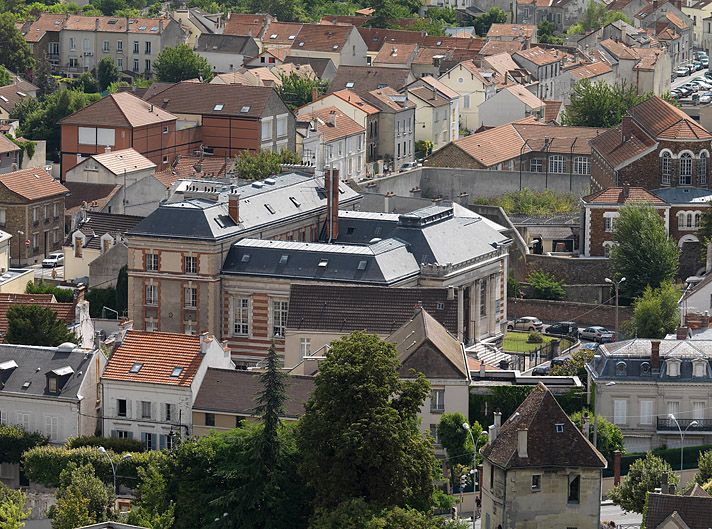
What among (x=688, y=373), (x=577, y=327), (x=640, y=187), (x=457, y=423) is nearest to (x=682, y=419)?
(x=688, y=373)

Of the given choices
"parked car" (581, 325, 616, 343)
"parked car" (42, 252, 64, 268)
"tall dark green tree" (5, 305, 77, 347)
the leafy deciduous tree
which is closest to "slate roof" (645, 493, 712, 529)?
"tall dark green tree" (5, 305, 77, 347)

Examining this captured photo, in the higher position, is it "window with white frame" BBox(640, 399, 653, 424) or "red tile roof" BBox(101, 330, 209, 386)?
"red tile roof" BBox(101, 330, 209, 386)

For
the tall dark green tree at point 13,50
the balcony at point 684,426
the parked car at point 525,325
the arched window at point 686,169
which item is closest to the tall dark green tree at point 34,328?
the balcony at point 684,426

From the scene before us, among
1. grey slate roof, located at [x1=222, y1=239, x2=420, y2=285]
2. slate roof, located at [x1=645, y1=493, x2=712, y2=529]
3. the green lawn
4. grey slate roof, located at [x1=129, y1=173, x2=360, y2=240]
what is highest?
grey slate roof, located at [x1=129, y1=173, x2=360, y2=240]

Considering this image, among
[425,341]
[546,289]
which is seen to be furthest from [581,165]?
[425,341]

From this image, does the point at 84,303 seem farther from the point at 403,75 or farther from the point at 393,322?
the point at 403,75

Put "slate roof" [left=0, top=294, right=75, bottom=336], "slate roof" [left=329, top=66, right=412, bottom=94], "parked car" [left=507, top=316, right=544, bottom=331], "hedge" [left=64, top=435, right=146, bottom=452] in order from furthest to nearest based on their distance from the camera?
1. "slate roof" [left=329, top=66, right=412, bottom=94]
2. "parked car" [left=507, top=316, right=544, bottom=331]
3. "slate roof" [left=0, top=294, right=75, bottom=336]
4. "hedge" [left=64, top=435, right=146, bottom=452]

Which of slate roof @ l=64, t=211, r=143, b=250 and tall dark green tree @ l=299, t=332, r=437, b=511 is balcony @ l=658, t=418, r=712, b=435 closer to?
tall dark green tree @ l=299, t=332, r=437, b=511
